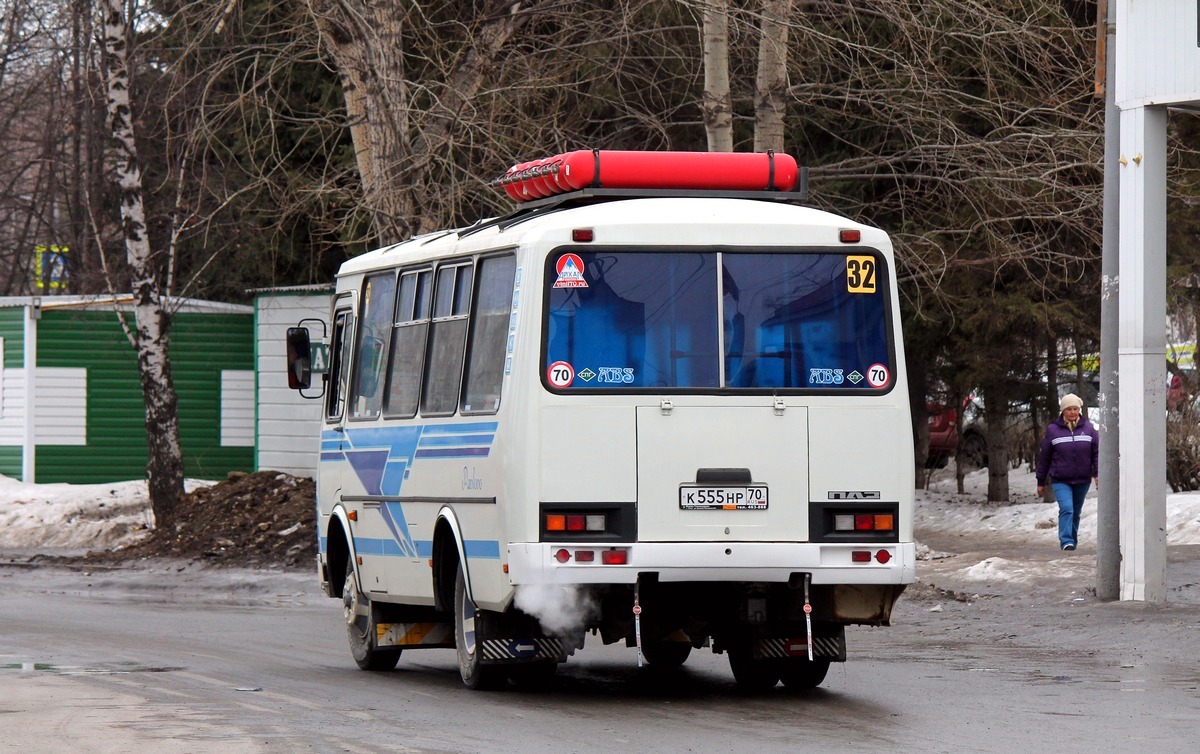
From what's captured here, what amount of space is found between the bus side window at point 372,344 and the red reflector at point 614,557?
3.10m

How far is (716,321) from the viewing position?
10.6 metres

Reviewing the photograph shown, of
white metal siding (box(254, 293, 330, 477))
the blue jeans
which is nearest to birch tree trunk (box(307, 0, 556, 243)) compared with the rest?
the blue jeans

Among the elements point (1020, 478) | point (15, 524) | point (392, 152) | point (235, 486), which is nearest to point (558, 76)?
point (392, 152)

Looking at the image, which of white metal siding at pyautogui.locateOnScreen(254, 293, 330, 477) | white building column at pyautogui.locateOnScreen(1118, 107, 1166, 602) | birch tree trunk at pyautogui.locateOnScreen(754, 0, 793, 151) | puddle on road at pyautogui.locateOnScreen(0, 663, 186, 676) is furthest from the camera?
white metal siding at pyautogui.locateOnScreen(254, 293, 330, 477)

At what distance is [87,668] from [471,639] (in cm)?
316

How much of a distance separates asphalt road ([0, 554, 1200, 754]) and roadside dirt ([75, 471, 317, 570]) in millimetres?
5236

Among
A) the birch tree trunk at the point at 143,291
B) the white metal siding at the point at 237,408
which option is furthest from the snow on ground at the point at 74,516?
the white metal siding at the point at 237,408

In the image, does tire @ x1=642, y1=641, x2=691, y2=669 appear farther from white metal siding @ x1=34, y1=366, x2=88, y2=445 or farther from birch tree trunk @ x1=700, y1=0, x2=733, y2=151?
white metal siding @ x1=34, y1=366, x2=88, y2=445

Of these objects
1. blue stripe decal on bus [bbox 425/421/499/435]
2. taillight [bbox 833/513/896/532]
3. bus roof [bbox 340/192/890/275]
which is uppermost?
bus roof [bbox 340/192/890/275]

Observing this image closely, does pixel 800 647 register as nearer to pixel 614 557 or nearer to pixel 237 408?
pixel 614 557

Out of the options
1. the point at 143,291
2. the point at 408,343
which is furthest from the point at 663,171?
the point at 143,291

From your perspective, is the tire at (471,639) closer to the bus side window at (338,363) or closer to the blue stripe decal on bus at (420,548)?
the blue stripe decal on bus at (420,548)

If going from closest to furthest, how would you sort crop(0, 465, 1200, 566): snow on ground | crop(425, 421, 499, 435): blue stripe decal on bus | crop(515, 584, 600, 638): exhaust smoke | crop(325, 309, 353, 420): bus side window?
crop(515, 584, 600, 638): exhaust smoke
crop(425, 421, 499, 435): blue stripe decal on bus
crop(325, 309, 353, 420): bus side window
crop(0, 465, 1200, 566): snow on ground

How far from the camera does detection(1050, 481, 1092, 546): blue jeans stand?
832 inches
